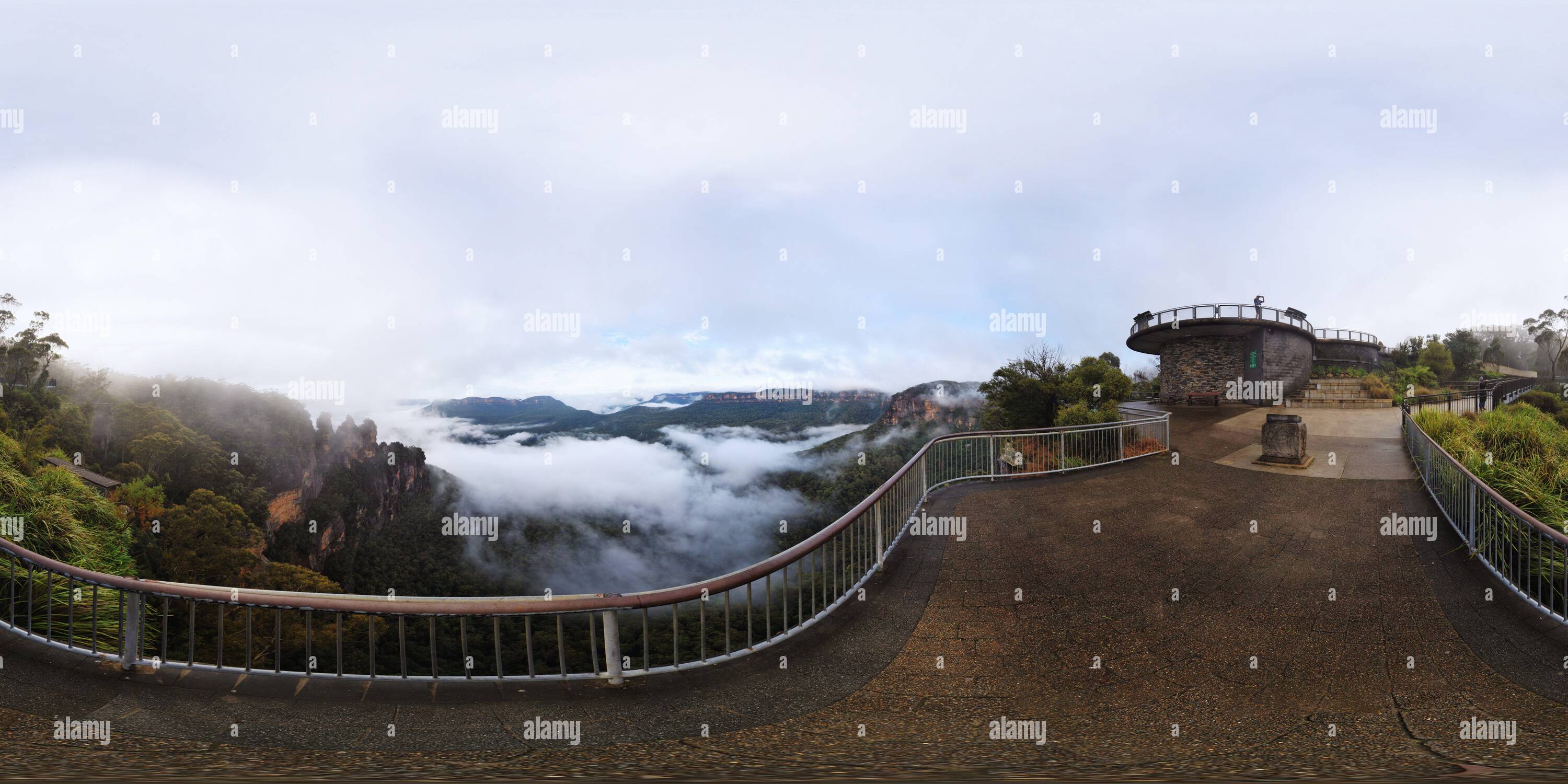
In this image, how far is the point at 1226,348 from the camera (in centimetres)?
2541

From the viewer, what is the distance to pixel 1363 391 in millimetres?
25234

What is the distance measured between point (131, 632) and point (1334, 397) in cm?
3402

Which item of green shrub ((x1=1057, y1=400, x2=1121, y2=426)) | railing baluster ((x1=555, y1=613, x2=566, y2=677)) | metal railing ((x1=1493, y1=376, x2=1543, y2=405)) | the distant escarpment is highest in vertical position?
metal railing ((x1=1493, y1=376, x2=1543, y2=405))

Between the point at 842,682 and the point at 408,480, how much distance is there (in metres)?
82.4

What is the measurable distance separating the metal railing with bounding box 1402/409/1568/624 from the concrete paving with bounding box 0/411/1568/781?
0.23m

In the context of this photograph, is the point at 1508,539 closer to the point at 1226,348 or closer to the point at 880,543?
the point at 880,543

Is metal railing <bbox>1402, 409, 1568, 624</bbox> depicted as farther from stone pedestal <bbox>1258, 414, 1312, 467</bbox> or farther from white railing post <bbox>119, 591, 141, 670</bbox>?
white railing post <bbox>119, 591, 141, 670</bbox>

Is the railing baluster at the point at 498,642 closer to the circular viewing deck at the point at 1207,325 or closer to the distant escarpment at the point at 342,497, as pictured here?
the circular viewing deck at the point at 1207,325

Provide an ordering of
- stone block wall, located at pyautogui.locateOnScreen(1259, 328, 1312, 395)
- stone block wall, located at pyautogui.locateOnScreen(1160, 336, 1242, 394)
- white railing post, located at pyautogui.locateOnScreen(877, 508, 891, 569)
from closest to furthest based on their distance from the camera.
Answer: white railing post, located at pyautogui.locateOnScreen(877, 508, 891, 569) → stone block wall, located at pyautogui.locateOnScreen(1259, 328, 1312, 395) → stone block wall, located at pyautogui.locateOnScreen(1160, 336, 1242, 394)

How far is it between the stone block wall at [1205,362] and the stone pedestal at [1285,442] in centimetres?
1699

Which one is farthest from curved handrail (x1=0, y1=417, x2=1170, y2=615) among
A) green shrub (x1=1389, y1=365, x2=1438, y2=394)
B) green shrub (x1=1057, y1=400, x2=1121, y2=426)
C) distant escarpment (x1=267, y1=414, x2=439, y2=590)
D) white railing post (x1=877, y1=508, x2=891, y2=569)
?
distant escarpment (x1=267, y1=414, x2=439, y2=590)

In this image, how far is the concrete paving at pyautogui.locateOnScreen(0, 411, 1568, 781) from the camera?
338 cm

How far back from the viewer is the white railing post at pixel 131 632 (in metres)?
4.30

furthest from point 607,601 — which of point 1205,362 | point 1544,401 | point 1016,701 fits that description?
point 1544,401
